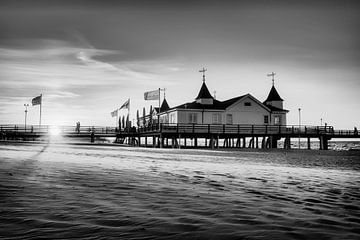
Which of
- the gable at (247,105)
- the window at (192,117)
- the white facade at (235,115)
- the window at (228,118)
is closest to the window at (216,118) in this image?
the white facade at (235,115)

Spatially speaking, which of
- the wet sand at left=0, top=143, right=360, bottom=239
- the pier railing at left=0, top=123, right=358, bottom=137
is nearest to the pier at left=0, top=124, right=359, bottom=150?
the pier railing at left=0, top=123, right=358, bottom=137

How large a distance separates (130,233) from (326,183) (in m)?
6.81

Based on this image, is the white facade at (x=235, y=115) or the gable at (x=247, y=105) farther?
the gable at (x=247, y=105)

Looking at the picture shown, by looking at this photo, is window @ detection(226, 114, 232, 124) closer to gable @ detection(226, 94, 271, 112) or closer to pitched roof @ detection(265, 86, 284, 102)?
gable @ detection(226, 94, 271, 112)

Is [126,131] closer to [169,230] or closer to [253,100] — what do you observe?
[253,100]

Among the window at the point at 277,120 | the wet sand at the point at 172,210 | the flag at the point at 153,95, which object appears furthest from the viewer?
the window at the point at 277,120

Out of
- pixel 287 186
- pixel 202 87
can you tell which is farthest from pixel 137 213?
pixel 202 87

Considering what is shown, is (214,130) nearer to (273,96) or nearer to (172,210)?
(273,96)

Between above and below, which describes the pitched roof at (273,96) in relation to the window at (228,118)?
above

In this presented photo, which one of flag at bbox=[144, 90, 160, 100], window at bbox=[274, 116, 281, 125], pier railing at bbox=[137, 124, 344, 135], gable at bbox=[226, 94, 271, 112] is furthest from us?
window at bbox=[274, 116, 281, 125]

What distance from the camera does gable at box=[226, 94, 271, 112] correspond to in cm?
4775

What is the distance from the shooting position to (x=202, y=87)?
5097 cm

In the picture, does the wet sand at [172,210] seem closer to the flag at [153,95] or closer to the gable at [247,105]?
the gable at [247,105]

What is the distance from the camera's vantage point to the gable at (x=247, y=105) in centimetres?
4775
